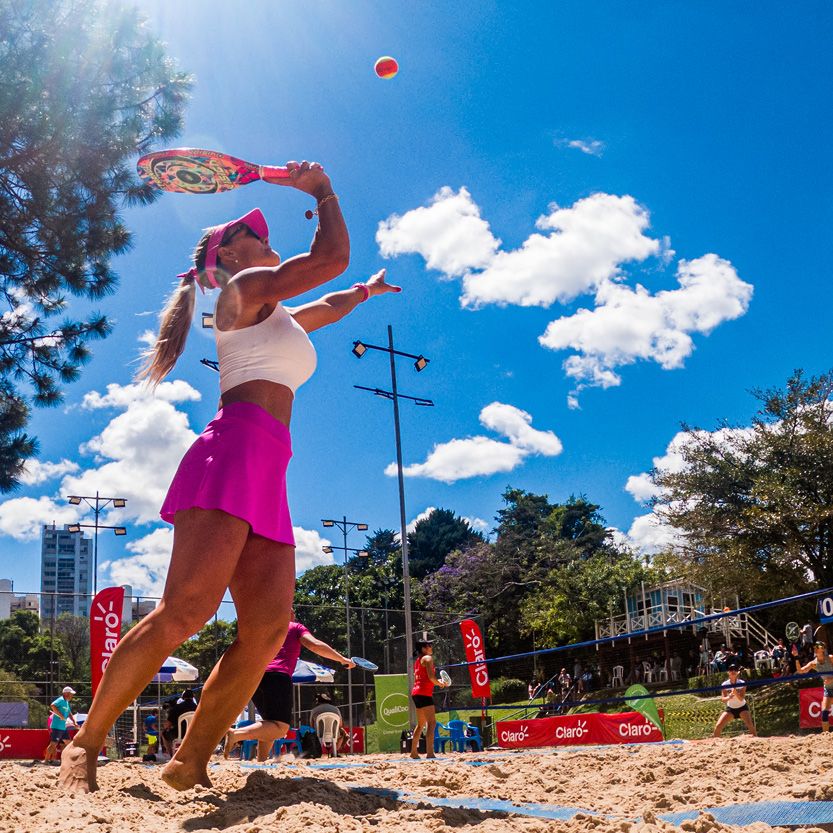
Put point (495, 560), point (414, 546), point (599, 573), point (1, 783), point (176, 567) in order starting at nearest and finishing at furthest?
1. point (176, 567)
2. point (1, 783)
3. point (599, 573)
4. point (495, 560)
5. point (414, 546)

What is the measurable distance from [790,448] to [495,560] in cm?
2371

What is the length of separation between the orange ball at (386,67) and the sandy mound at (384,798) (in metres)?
3.90

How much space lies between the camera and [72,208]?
10422mm

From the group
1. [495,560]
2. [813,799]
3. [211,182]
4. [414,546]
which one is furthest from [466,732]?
[414,546]

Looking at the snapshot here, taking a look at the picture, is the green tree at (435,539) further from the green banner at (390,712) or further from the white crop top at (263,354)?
the white crop top at (263,354)

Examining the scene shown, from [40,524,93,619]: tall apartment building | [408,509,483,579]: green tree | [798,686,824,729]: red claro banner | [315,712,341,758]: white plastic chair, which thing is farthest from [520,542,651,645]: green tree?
[40,524,93,619]: tall apartment building

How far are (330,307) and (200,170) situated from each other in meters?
0.69

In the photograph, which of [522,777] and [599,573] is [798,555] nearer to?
[522,777]

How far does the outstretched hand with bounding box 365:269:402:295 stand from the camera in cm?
359

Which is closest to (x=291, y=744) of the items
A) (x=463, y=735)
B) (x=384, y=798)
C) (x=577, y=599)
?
(x=463, y=735)

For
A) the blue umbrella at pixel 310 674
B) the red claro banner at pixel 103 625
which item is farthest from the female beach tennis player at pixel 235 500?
the blue umbrella at pixel 310 674

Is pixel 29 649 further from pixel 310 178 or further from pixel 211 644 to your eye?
pixel 310 178

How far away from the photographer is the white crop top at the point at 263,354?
2.58 meters

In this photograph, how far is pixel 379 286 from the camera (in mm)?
3629
